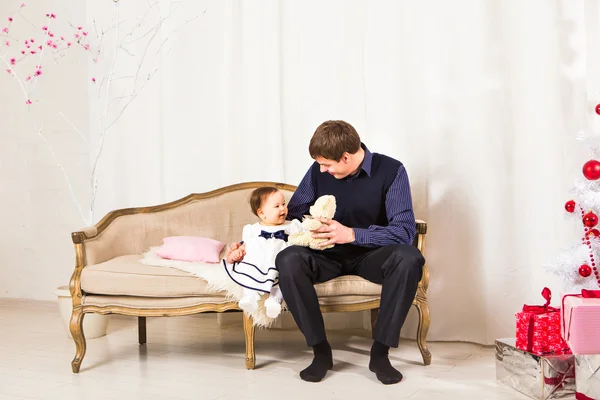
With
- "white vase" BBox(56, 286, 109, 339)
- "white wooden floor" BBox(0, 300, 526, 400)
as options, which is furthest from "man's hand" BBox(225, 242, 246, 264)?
"white vase" BBox(56, 286, 109, 339)

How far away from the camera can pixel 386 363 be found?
266 cm

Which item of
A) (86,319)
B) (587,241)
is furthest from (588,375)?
(86,319)

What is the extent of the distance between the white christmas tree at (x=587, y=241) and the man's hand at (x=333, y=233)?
79cm

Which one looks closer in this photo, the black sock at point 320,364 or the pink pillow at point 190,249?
the black sock at point 320,364

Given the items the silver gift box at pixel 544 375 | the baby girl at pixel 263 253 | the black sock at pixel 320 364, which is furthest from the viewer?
the baby girl at pixel 263 253

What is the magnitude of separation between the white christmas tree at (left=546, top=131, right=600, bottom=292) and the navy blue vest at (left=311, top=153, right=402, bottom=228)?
698mm

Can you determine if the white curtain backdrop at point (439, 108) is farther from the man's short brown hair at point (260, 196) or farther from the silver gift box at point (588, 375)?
the silver gift box at point (588, 375)

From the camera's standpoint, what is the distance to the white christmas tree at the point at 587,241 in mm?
2625

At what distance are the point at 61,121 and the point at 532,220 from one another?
10.1 ft

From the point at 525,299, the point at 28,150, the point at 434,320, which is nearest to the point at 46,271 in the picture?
the point at 28,150

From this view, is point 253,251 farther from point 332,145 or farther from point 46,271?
point 46,271

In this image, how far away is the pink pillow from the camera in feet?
10.5

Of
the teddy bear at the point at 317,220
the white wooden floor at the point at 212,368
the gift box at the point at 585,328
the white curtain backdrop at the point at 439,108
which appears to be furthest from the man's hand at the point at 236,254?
the gift box at the point at 585,328

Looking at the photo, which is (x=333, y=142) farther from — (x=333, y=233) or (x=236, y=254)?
(x=236, y=254)
